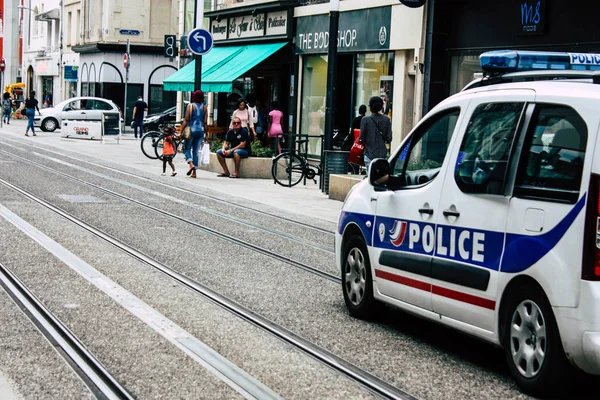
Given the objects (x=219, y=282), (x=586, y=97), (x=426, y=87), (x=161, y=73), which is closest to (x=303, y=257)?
(x=219, y=282)

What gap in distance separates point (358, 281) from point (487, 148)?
6.35ft

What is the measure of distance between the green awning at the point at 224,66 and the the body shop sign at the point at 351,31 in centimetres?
128

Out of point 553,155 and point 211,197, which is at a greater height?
point 553,155

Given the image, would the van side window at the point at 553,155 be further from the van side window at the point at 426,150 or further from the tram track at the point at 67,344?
the tram track at the point at 67,344

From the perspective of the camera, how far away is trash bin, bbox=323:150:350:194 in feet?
65.3

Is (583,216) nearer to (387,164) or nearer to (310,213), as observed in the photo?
(387,164)

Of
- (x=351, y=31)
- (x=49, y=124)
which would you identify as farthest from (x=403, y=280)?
(x=49, y=124)

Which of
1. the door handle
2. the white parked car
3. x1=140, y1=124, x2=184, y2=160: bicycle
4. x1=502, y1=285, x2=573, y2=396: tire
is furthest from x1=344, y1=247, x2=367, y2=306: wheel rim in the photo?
the white parked car

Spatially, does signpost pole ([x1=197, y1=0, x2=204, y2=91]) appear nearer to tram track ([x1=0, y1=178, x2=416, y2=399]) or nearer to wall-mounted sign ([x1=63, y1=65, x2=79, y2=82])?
tram track ([x1=0, y1=178, x2=416, y2=399])

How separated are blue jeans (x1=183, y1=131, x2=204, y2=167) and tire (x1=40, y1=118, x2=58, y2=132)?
2450cm

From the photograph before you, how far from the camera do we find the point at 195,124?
23.0 m

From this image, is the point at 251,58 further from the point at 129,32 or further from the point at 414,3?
the point at 129,32

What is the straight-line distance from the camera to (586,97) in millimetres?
5695

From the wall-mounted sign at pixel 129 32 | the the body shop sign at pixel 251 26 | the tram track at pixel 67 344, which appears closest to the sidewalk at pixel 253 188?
the the body shop sign at pixel 251 26
